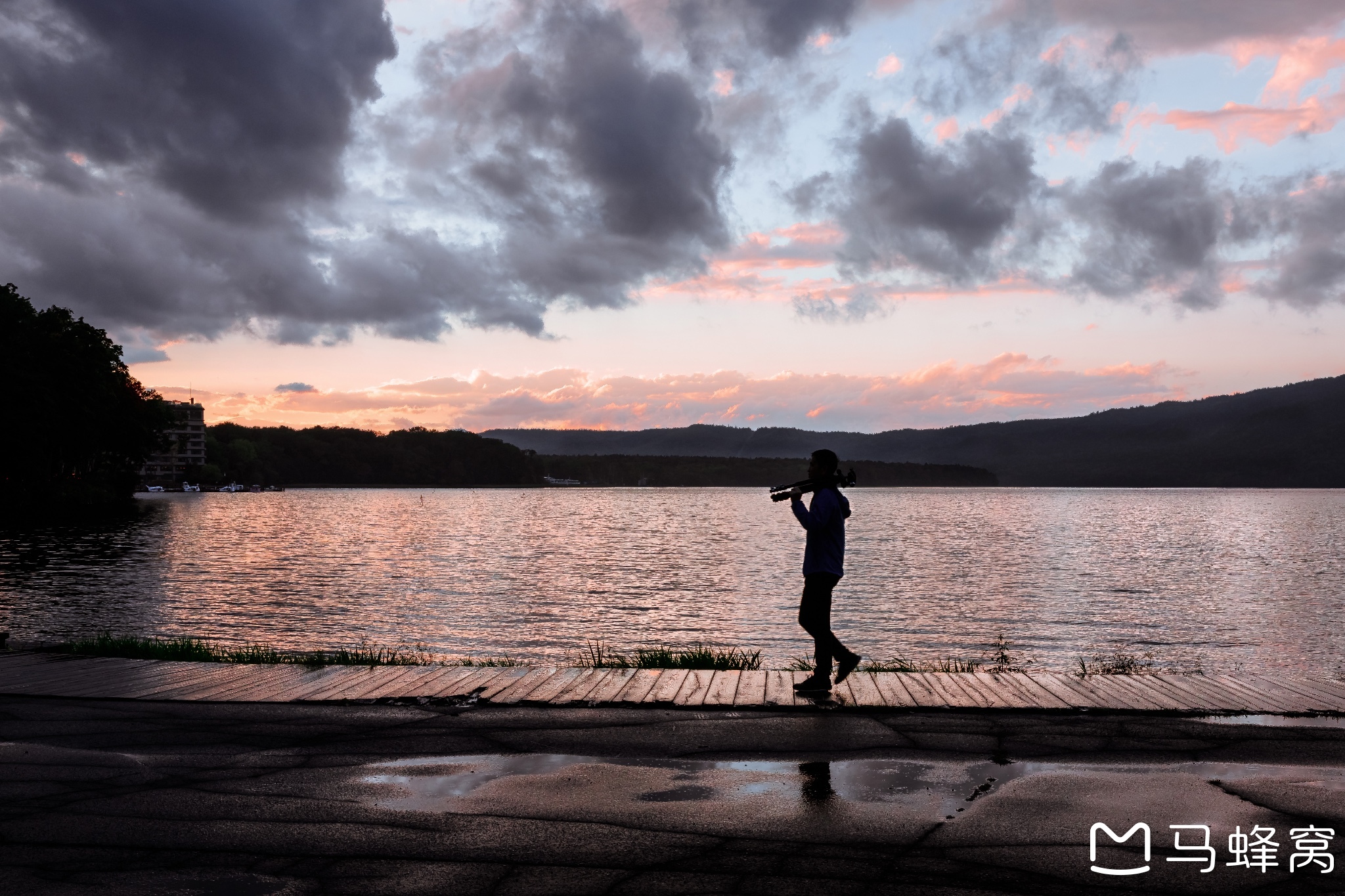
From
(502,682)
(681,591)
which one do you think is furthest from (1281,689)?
(681,591)

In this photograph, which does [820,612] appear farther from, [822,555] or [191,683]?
[191,683]

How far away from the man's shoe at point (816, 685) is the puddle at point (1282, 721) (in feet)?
11.5

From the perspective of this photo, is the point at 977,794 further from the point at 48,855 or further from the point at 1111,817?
the point at 48,855

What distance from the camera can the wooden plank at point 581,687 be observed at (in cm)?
975

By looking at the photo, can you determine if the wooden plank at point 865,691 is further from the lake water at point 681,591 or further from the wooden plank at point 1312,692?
the lake water at point 681,591

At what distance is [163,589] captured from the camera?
36.2 metres

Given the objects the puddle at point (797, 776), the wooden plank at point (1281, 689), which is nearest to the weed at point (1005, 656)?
the wooden plank at point (1281, 689)

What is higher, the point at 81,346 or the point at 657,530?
the point at 81,346

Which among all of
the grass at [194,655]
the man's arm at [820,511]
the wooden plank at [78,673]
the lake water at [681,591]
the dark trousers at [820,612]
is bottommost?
the lake water at [681,591]

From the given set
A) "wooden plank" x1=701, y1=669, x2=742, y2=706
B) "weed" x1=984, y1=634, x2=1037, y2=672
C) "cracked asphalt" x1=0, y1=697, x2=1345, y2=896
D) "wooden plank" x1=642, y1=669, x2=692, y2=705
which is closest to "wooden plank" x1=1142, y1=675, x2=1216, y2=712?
"cracked asphalt" x1=0, y1=697, x2=1345, y2=896

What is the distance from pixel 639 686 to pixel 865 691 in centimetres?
247

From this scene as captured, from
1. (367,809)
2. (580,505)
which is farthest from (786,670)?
(580,505)

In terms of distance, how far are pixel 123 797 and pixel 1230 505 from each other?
205m

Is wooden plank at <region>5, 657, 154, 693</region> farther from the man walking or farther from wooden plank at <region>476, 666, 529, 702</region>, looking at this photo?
the man walking
